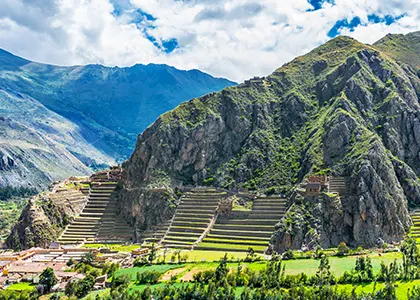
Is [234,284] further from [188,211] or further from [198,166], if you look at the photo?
[198,166]

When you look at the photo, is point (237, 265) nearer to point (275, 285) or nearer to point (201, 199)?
point (275, 285)

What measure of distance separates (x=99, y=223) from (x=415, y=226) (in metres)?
88.3

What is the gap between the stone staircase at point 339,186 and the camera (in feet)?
419

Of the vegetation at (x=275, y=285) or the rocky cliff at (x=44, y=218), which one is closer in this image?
the vegetation at (x=275, y=285)

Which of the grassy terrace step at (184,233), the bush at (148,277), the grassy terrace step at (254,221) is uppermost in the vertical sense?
the grassy terrace step at (254,221)

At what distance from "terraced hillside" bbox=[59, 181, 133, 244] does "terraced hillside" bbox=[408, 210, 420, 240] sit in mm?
75448

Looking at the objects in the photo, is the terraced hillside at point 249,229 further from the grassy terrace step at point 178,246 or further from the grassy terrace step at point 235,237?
the grassy terrace step at point 178,246

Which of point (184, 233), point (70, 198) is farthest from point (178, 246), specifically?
point (70, 198)

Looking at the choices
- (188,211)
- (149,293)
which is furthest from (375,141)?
(149,293)

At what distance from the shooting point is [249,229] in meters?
127

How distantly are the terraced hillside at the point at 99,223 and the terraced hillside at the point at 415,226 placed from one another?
248 ft

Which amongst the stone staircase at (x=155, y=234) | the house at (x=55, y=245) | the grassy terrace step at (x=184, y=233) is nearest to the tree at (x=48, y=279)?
the house at (x=55, y=245)

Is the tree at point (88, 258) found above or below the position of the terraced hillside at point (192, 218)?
below

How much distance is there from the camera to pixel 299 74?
199m
